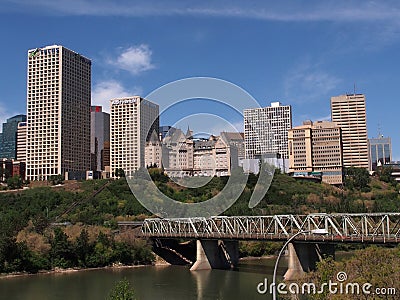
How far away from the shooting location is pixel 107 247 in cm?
4522

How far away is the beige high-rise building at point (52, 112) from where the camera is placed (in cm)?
10025

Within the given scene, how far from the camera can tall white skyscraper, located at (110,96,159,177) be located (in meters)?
99.8

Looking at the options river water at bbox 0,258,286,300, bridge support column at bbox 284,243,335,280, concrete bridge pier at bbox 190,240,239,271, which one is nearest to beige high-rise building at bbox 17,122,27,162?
river water at bbox 0,258,286,300

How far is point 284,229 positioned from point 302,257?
7.80 feet

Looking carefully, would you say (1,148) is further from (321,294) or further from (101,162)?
(321,294)

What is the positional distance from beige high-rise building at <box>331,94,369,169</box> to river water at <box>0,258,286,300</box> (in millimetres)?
74153

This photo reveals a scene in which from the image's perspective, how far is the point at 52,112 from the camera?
101438 millimetres

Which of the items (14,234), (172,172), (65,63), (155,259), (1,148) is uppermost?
(65,63)

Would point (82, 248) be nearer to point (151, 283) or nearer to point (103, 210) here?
point (151, 283)

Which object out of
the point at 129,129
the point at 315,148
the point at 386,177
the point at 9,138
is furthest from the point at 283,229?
the point at 9,138

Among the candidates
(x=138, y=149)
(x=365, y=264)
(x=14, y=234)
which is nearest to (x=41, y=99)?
(x=138, y=149)

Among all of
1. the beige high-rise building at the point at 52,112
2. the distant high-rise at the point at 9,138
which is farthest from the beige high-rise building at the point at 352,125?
the distant high-rise at the point at 9,138

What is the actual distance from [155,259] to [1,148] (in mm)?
105425

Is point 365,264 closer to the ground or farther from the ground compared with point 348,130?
closer to the ground
